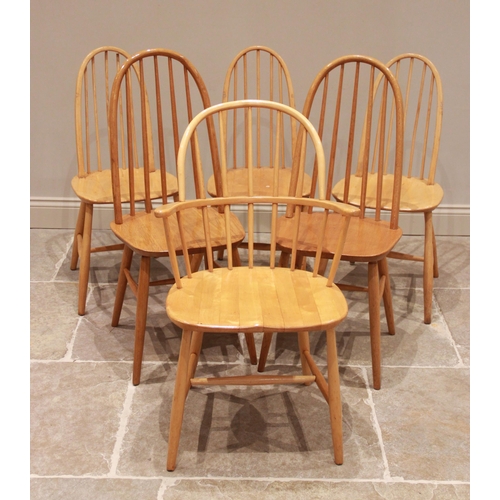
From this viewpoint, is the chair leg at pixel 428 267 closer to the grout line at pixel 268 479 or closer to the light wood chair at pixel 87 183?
the grout line at pixel 268 479

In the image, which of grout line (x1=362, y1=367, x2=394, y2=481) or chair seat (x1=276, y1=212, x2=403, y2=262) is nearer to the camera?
grout line (x1=362, y1=367, x2=394, y2=481)

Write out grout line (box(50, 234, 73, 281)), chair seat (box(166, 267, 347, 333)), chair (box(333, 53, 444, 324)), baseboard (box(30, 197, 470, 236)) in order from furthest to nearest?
baseboard (box(30, 197, 470, 236)) → grout line (box(50, 234, 73, 281)) → chair (box(333, 53, 444, 324)) → chair seat (box(166, 267, 347, 333))

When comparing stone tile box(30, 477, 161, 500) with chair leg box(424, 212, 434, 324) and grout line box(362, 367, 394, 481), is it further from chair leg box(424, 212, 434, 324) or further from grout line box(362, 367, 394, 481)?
chair leg box(424, 212, 434, 324)

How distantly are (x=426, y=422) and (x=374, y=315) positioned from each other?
1.18 ft

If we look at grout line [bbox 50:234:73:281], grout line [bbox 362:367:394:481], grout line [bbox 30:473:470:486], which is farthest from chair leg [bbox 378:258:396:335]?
grout line [bbox 50:234:73:281]

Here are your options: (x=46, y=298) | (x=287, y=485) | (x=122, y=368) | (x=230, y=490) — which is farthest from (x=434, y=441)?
(x=46, y=298)

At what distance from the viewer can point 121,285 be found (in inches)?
94.0

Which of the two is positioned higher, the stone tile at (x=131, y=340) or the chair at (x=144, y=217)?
the chair at (x=144, y=217)

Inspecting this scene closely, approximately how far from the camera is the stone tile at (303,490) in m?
1.76

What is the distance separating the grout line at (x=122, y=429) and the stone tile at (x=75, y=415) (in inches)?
0.5

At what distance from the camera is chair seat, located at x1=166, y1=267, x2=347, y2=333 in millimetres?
1667

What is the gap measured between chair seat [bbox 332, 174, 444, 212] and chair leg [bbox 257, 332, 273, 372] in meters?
0.63

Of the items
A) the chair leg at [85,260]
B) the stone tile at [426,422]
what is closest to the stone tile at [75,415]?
the chair leg at [85,260]

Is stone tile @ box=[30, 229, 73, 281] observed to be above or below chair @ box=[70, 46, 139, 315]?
below
